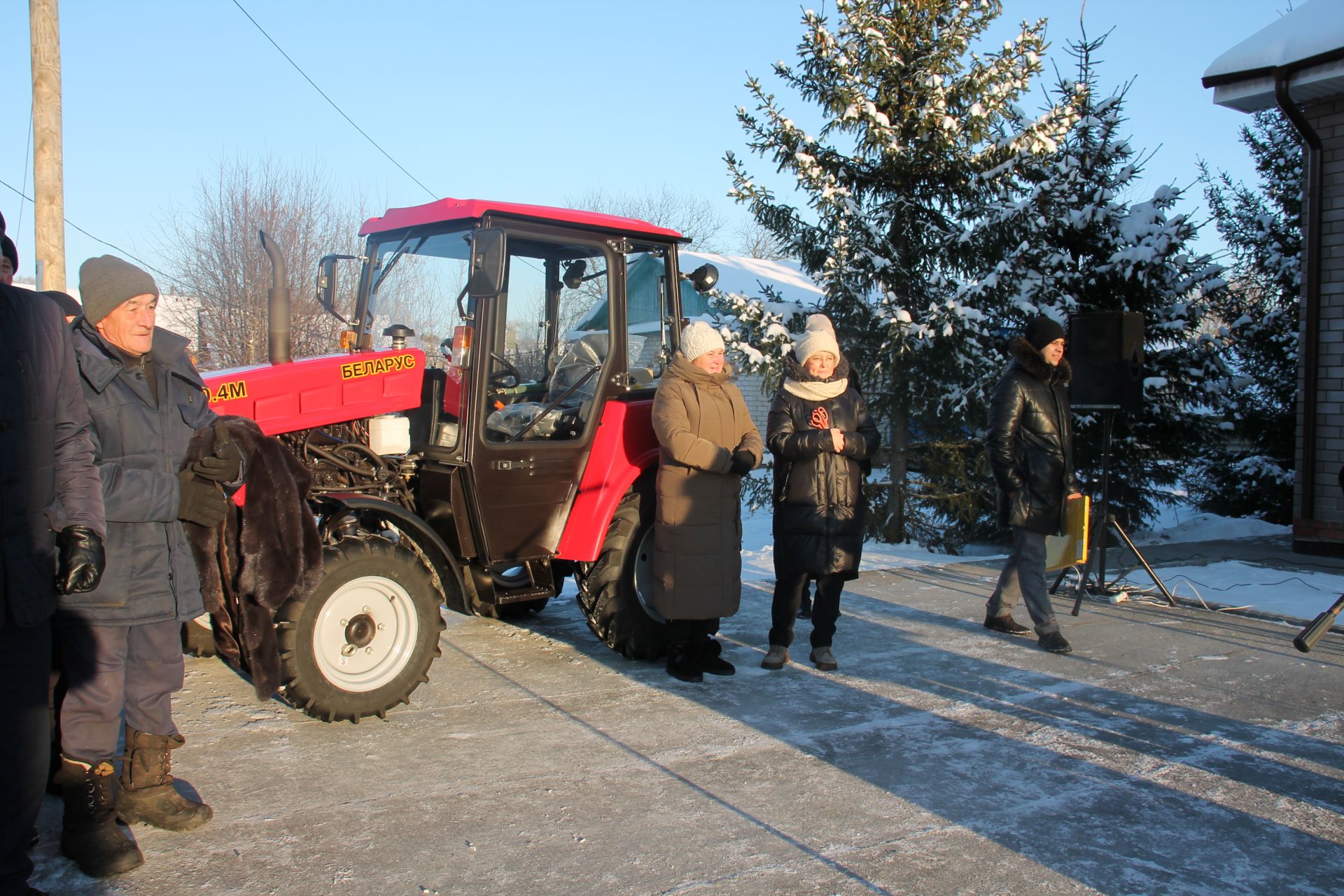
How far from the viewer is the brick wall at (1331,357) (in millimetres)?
8352

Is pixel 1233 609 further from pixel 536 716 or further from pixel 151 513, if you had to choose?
pixel 151 513

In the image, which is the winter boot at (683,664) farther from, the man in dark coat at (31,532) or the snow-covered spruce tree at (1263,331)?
the snow-covered spruce tree at (1263,331)

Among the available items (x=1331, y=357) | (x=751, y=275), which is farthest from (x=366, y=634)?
(x=751, y=275)

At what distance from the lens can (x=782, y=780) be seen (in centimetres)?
371

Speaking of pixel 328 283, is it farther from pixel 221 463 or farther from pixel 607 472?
pixel 221 463

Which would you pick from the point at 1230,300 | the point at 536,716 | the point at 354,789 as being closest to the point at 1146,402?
the point at 1230,300

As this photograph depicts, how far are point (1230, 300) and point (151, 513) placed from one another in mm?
10950

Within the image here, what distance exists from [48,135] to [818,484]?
697cm

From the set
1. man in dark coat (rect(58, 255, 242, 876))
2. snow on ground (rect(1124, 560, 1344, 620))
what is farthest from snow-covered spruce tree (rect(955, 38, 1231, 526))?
man in dark coat (rect(58, 255, 242, 876))

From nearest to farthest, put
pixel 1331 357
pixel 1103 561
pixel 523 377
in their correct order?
pixel 523 377 → pixel 1103 561 → pixel 1331 357

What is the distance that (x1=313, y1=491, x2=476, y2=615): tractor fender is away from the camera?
4316mm

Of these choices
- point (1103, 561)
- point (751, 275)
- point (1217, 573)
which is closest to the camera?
point (1103, 561)

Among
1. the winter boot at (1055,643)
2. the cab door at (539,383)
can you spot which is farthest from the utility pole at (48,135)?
the winter boot at (1055,643)

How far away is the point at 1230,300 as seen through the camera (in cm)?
1081
